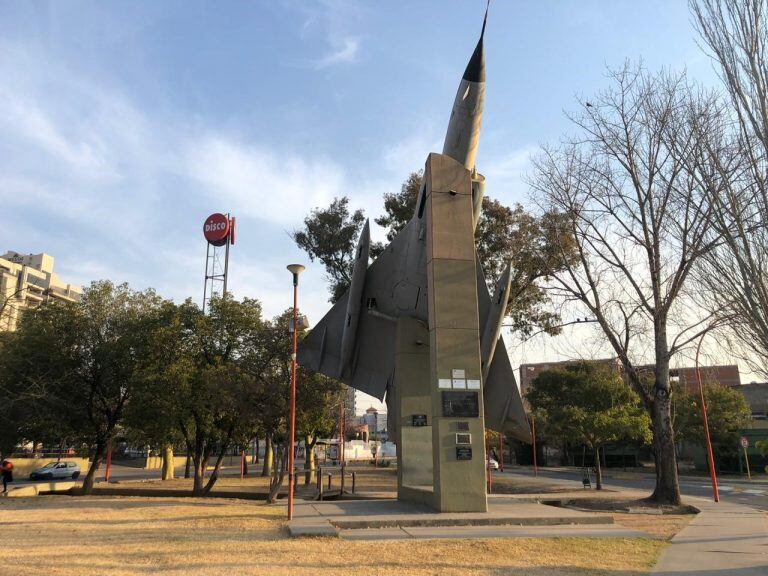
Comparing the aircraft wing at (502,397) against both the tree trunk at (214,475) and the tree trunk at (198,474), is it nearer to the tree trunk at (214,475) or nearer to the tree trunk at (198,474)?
the tree trunk at (214,475)

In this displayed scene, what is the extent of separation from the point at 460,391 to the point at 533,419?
28.7m

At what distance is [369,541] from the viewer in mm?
10023

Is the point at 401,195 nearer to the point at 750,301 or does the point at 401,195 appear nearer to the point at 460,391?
the point at 460,391

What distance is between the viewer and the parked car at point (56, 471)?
3431 cm

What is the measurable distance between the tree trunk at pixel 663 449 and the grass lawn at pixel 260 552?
8794 millimetres

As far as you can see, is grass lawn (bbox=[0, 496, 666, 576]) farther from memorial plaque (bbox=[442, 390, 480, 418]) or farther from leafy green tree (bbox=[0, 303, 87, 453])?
leafy green tree (bbox=[0, 303, 87, 453])

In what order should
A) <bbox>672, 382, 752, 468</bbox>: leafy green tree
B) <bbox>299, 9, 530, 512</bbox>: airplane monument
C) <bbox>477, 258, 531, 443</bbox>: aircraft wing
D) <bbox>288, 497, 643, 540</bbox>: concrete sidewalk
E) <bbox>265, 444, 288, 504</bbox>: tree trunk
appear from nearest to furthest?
<bbox>288, 497, 643, 540</bbox>: concrete sidewalk → <bbox>299, 9, 530, 512</bbox>: airplane monument → <bbox>477, 258, 531, 443</bbox>: aircraft wing → <bbox>265, 444, 288, 504</bbox>: tree trunk → <bbox>672, 382, 752, 468</bbox>: leafy green tree

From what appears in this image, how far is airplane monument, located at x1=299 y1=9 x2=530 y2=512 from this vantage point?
13266 mm

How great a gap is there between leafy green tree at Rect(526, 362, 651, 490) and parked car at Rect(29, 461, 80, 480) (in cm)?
3042

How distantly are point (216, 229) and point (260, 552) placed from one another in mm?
36308

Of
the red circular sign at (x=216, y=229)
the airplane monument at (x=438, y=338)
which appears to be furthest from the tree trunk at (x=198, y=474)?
the red circular sign at (x=216, y=229)

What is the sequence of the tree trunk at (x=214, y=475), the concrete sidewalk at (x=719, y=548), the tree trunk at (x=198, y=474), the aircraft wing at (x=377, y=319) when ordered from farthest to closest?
1. the tree trunk at (x=214, y=475)
2. the tree trunk at (x=198, y=474)
3. the aircraft wing at (x=377, y=319)
4. the concrete sidewalk at (x=719, y=548)

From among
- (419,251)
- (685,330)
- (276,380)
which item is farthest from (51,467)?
(685,330)

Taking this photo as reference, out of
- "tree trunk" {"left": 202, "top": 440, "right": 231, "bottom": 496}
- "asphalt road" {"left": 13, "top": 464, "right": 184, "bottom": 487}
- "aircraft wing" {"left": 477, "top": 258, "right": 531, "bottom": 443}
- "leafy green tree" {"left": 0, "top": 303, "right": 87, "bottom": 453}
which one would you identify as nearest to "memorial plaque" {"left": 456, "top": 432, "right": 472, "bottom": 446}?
"aircraft wing" {"left": 477, "top": 258, "right": 531, "bottom": 443}
